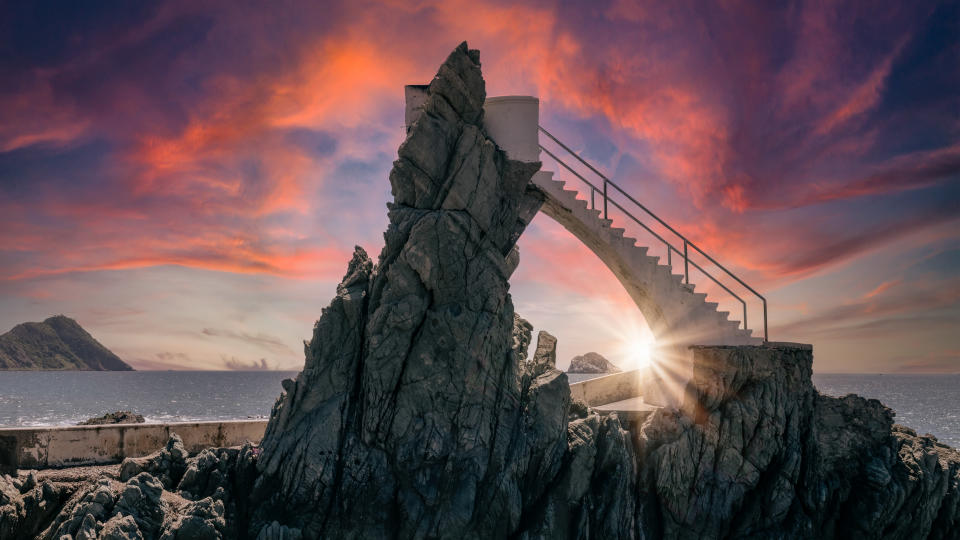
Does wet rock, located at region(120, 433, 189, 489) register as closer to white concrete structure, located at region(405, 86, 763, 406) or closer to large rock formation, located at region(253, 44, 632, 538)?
large rock formation, located at region(253, 44, 632, 538)

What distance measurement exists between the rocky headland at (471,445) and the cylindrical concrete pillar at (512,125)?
0.51 meters

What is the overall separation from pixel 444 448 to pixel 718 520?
766cm

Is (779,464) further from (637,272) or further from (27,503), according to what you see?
(27,503)

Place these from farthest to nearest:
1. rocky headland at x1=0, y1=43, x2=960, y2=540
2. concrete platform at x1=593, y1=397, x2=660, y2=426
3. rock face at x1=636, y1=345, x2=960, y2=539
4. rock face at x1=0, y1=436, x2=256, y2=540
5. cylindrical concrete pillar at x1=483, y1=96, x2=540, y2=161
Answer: cylindrical concrete pillar at x1=483, y1=96, x2=540, y2=161 → concrete platform at x1=593, y1=397, x2=660, y2=426 → rock face at x1=636, y1=345, x2=960, y2=539 → rocky headland at x1=0, y1=43, x2=960, y2=540 → rock face at x1=0, y1=436, x2=256, y2=540

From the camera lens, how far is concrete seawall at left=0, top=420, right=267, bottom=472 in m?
14.4

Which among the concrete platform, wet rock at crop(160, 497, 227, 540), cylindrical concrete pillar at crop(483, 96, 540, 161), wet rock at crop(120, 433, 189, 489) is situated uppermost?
cylindrical concrete pillar at crop(483, 96, 540, 161)

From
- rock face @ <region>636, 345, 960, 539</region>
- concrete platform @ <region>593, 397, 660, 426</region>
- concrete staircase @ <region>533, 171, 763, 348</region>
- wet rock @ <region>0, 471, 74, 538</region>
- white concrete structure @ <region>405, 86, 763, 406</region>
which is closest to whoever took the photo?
wet rock @ <region>0, 471, 74, 538</region>

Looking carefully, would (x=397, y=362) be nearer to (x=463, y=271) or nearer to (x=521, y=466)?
(x=463, y=271)

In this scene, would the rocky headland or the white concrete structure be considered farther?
the white concrete structure

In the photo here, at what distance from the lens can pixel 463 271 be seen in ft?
51.0

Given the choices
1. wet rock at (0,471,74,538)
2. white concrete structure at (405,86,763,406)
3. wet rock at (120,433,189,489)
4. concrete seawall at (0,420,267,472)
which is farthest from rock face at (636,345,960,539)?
wet rock at (0,471,74,538)

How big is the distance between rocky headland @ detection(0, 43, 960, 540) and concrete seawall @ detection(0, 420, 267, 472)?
2.64ft

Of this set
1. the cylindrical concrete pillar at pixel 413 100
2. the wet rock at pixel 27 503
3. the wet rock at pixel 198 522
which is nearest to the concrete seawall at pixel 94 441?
the wet rock at pixel 27 503

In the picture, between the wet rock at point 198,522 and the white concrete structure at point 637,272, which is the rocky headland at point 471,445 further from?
the white concrete structure at point 637,272
